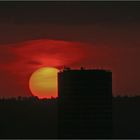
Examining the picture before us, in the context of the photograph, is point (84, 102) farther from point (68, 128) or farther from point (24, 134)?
point (24, 134)

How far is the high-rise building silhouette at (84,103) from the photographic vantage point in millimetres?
58562

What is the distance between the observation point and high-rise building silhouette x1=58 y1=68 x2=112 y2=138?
2306 inches

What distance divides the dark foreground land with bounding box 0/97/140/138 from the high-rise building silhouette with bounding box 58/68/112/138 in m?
3.90

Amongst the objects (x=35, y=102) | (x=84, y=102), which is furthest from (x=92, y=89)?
(x=35, y=102)

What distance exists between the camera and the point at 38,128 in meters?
72.7

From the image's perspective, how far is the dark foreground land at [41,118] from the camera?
6694 cm

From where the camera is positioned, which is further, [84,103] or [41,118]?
[41,118]

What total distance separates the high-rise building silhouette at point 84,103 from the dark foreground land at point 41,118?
390 centimetres

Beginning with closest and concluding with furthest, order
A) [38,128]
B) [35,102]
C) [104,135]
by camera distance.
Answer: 1. [104,135]
2. [35,102]
3. [38,128]

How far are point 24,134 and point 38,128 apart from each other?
14.6 feet

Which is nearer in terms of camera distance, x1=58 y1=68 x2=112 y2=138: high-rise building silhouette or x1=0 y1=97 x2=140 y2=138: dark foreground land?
x1=58 y1=68 x2=112 y2=138: high-rise building silhouette

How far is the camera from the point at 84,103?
59938 mm

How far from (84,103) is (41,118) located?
13.8 meters

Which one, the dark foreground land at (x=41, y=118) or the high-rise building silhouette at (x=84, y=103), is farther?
the dark foreground land at (x=41, y=118)
